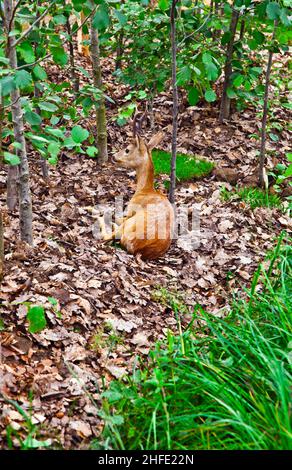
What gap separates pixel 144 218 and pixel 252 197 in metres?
2.06

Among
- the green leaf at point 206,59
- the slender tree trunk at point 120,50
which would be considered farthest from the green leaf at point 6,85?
the slender tree trunk at point 120,50

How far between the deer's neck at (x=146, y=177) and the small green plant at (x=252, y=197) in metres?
1.43

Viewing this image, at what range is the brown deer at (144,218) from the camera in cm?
607

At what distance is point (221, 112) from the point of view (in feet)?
29.7

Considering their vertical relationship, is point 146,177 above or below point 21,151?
below

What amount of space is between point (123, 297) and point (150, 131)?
4170 mm

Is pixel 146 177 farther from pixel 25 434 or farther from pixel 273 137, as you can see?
pixel 25 434

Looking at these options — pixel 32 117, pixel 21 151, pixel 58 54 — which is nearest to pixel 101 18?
pixel 58 54

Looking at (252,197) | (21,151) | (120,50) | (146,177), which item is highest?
(120,50)

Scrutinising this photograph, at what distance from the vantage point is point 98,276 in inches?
212

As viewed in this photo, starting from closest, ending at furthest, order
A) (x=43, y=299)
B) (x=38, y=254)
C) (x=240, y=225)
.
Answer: (x=43, y=299)
(x=38, y=254)
(x=240, y=225)

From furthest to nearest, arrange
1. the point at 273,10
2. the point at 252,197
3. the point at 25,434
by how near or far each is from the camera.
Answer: the point at 252,197
the point at 273,10
the point at 25,434
